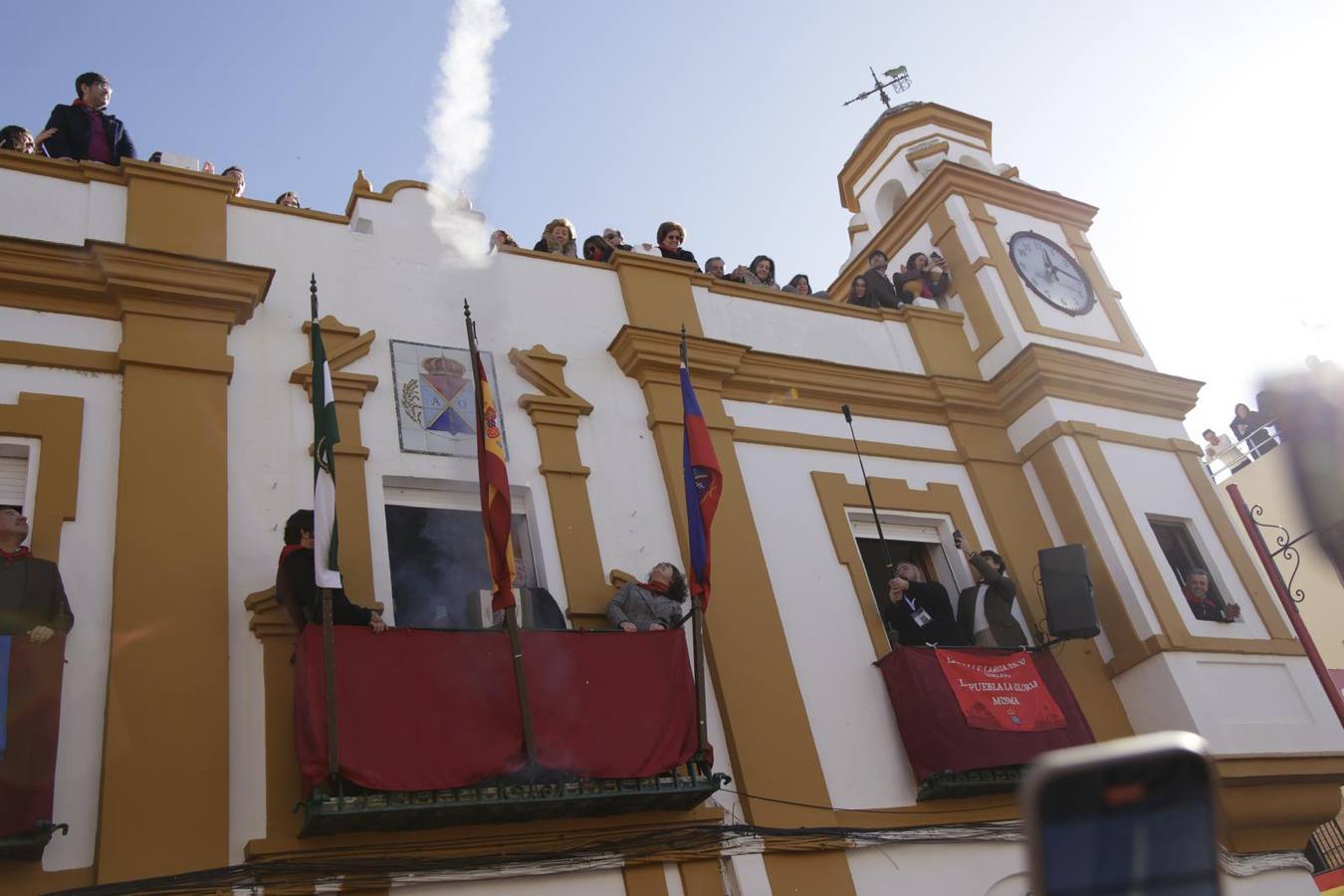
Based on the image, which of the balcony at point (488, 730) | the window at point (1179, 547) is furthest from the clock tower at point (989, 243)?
the balcony at point (488, 730)

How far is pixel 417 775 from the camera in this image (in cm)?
750

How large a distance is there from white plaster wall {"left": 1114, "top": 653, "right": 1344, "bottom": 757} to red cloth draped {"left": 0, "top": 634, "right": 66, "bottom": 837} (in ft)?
28.0

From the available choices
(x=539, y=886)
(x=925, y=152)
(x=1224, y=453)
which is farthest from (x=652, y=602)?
(x=1224, y=453)

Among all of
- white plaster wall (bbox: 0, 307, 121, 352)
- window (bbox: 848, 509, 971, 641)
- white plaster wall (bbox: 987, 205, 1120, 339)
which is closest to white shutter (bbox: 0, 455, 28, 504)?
white plaster wall (bbox: 0, 307, 121, 352)

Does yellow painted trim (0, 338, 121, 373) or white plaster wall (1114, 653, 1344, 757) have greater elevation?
yellow painted trim (0, 338, 121, 373)

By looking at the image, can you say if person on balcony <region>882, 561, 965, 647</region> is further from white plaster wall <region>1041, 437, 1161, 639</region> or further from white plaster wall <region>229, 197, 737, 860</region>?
white plaster wall <region>229, 197, 737, 860</region>

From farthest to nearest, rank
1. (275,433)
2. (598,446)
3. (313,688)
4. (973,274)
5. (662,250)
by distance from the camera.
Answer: (973,274)
(662,250)
(598,446)
(275,433)
(313,688)

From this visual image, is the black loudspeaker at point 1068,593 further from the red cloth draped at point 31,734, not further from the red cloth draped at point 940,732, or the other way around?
the red cloth draped at point 31,734

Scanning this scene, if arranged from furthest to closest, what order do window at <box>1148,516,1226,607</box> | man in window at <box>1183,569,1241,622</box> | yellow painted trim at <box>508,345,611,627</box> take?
window at <box>1148,516,1226,607</box>
man in window at <box>1183,569,1241,622</box>
yellow painted trim at <box>508,345,611,627</box>

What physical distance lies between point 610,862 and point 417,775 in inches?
58.5

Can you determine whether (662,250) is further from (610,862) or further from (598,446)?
(610,862)

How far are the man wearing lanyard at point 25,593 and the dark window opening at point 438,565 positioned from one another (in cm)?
220

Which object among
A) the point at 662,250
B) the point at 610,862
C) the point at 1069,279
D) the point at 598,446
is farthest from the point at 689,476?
the point at 1069,279

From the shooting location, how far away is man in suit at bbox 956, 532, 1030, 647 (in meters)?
11.1
